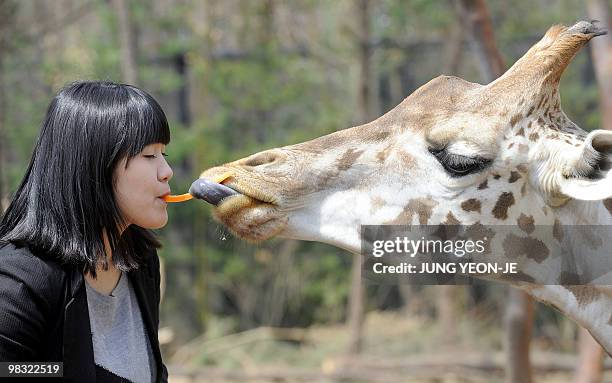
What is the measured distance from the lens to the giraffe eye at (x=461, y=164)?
2.48 m

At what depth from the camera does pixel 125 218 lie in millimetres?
2174

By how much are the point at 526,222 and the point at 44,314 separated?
4.72 feet

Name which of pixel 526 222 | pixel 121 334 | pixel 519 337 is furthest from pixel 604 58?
pixel 121 334

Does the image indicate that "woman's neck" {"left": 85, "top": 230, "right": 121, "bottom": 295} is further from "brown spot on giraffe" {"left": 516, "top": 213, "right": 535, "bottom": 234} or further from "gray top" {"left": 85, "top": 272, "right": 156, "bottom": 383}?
"brown spot on giraffe" {"left": 516, "top": 213, "right": 535, "bottom": 234}

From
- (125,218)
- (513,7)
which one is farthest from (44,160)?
(513,7)

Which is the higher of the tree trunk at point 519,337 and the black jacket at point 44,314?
the black jacket at point 44,314

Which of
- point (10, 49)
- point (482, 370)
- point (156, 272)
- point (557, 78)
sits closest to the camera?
point (156, 272)

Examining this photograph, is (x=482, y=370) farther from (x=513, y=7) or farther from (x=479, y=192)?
(x=479, y=192)

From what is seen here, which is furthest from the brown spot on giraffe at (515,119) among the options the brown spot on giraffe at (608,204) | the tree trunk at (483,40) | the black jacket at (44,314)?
the tree trunk at (483,40)

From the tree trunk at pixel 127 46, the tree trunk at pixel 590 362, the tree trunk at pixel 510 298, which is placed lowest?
the tree trunk at pixel 590 362

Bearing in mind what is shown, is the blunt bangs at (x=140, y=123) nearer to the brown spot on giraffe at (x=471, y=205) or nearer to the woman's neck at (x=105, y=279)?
the woman's neck at (x=105, y=279)

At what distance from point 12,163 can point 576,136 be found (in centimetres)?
687

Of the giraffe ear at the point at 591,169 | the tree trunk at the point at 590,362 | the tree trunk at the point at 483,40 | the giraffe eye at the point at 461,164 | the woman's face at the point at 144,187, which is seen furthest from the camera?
the tree trunk at the point at 590,362

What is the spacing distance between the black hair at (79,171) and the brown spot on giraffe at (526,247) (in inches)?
45.5
